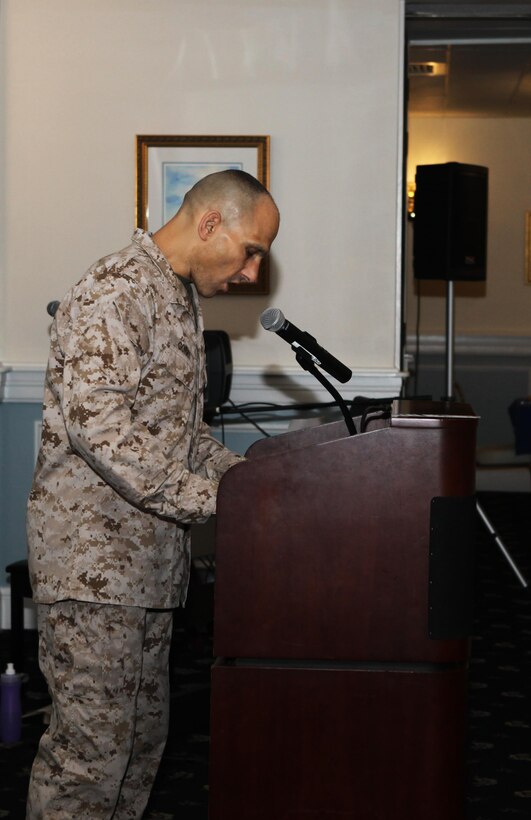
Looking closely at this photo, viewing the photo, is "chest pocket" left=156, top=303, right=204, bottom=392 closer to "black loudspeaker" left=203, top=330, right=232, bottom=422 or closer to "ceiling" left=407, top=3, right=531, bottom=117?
"black loudspeaker" left=203, top=330, right=232, bottom=422

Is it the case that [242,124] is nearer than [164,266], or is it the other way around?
[164,266]

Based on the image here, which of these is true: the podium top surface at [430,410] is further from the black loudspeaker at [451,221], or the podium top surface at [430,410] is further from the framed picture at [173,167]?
the black loudspeaker at [451,221]

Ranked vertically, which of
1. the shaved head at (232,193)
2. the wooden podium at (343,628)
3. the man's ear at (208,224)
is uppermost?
the shaved head at (232,193)

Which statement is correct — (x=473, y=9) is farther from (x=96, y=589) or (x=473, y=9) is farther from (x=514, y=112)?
(x=514, y=112)

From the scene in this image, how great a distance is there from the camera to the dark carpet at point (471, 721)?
2.86 m

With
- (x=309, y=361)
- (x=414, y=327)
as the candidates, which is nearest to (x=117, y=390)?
(x=309, y=361)

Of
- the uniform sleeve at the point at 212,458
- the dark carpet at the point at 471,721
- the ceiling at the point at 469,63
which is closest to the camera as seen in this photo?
the uniform sleeve at the point at 212,458

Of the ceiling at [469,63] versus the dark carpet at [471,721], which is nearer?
the dark carpet at [471,721]

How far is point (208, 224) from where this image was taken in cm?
190

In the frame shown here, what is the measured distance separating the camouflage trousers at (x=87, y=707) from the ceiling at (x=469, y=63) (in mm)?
3368

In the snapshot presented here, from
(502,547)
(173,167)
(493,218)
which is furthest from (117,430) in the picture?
(493,218)

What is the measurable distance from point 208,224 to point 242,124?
8.61 ft

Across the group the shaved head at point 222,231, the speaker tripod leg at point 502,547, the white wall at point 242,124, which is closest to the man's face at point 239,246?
the shaved head at point 222,231

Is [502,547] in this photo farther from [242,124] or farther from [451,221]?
[242,124]
